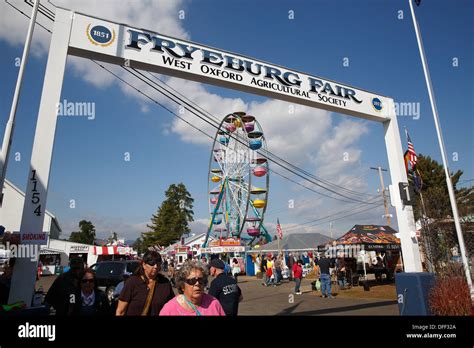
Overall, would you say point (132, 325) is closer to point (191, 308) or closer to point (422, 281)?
point (191, 308)

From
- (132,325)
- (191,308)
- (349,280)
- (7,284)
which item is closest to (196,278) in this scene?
(191,308)

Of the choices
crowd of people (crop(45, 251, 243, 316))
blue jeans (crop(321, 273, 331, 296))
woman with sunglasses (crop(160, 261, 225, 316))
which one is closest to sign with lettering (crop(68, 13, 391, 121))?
crowd of people (crop(45, 251, 243, 316))

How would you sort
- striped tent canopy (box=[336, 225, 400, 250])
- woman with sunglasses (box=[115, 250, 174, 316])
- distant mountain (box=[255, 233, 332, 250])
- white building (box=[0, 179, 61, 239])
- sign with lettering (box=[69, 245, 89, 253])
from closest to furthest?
woman with sunglasses (box=[115, 250, 174, 316]), striped tent canopy (box=[336, 225, 400, 250]), distant mountain (box=[255, 233, 332, 250]), sign with lettering (box=[69, 245, 89, 253]), white building (box=[0, 179, 61, 239])

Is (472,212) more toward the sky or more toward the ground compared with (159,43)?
more toward the ground

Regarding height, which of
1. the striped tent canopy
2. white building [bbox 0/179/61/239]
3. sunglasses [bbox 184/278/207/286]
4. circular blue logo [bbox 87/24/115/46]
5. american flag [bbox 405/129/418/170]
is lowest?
sunglasses [bbox 184/278/207/286]

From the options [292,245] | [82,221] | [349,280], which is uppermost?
[82,221]

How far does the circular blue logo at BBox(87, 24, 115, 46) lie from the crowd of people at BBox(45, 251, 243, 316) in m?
4.34

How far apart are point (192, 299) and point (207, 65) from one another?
5.95 metres

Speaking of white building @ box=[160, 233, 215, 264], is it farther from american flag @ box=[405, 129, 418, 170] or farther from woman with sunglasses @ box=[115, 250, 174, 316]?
woman with sunglasses @ box=[115, 250, 174, 316]

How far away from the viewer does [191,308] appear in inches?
105

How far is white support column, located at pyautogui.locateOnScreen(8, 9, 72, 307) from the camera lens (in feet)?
16.3

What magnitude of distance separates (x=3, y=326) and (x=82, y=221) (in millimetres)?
93559

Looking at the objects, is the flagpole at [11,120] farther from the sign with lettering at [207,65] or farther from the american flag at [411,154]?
the american flag at [411,154]

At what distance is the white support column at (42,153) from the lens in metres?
4.98
